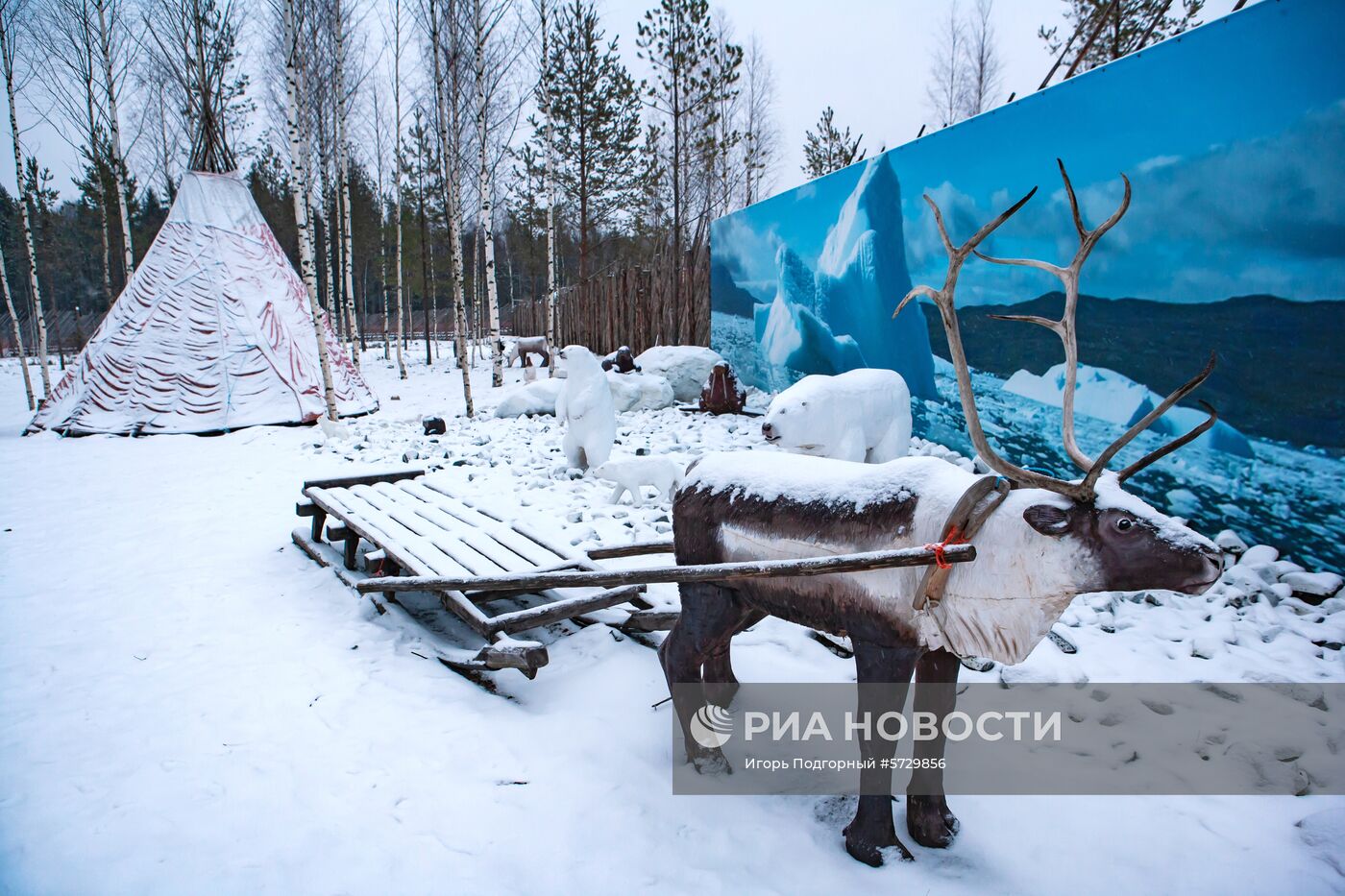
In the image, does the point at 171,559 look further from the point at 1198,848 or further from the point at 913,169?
the point at 913,169

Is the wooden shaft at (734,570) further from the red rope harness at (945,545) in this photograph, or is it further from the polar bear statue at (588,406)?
the polar bear statue at (588,406)

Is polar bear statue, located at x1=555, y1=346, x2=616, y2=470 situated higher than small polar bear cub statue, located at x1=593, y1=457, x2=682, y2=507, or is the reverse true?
polar bear statue, located at x1=555, y1=346, x2=616, y2=470

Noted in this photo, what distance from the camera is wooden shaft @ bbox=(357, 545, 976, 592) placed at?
5.72ft

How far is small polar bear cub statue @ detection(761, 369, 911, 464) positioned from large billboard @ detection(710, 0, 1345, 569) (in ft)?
3.85

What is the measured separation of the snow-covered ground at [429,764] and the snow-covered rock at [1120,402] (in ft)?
2.72

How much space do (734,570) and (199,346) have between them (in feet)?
35.3

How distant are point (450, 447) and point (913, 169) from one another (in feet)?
19.5

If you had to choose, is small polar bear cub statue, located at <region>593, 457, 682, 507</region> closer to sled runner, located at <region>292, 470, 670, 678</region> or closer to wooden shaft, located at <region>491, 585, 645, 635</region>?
sled runner, located at <region>292, 470, 670, 678</region>

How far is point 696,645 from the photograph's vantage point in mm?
2352

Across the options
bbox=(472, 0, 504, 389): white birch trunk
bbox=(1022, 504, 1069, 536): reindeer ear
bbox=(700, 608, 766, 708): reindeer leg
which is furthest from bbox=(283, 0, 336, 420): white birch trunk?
bbox=(1022, 504, 1069, 536): reindeer ear

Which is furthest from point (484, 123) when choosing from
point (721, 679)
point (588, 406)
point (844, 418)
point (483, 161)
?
point (721, 679)

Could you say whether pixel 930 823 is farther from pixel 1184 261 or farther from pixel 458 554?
pixel 1184 261

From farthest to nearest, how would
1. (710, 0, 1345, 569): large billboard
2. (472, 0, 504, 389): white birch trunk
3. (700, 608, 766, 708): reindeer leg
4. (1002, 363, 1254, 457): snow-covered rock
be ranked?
(472, 0, 504, 389): white birch trunk
(1002, 363, 1254, 457): snow-covered rock
(710, 0, 1345, 569): large billboard
(700, 608, 766, 708): reindeer leg

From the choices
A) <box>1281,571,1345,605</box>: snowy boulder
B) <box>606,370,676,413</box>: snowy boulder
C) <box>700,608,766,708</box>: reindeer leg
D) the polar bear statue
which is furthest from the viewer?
<box>606,370,676,413</box>: snowy boulder
